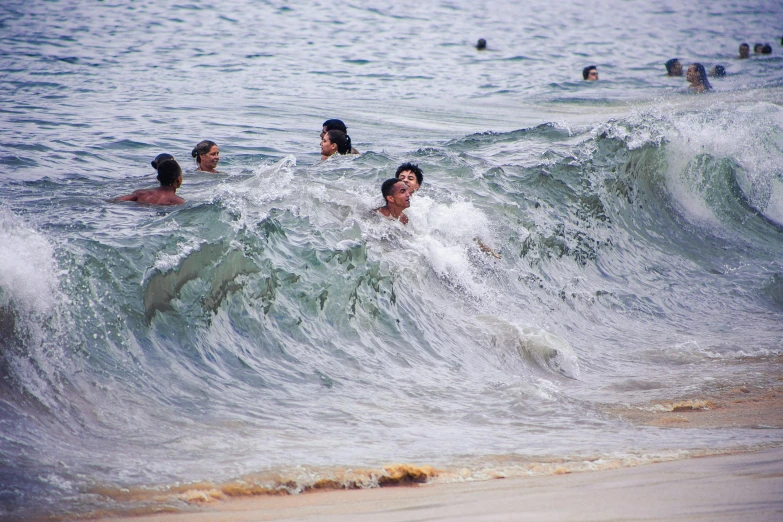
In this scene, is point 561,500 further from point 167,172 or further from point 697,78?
point 697,78

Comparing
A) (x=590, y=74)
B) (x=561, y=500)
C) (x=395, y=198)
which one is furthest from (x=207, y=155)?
(x=590, y=74)

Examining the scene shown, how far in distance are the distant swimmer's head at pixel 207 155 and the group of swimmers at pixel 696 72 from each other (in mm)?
14342

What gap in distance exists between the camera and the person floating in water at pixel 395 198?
8180mm

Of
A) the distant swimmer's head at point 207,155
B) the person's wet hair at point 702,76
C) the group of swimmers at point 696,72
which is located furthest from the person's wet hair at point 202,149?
the person's wet hair at point 702,76

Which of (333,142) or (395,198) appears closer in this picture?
(395,198)

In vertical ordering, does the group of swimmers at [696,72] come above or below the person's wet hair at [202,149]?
above

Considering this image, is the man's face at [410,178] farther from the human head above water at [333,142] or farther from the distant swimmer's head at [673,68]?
the distant swimmer's head at [673,68]

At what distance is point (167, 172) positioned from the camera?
7.92 metres

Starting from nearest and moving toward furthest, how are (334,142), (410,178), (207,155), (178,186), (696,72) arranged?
(178,186), (410,178), (207,155), (334,142), (696,72)

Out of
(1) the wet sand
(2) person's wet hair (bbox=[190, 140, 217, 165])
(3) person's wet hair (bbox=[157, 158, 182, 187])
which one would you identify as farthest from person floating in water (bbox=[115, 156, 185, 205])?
(1) the wet sand

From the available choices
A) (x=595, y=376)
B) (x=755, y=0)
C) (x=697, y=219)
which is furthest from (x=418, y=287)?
(x=755, y=0)

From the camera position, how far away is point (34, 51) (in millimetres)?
18250

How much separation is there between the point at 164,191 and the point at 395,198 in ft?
7.85

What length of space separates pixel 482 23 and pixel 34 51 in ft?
59.0
